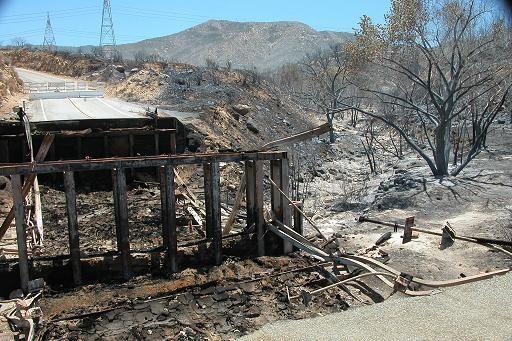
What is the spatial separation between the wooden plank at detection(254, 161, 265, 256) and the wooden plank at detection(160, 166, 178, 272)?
1782 millimetres

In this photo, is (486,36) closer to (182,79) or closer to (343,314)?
(343,314)

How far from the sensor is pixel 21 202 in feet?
29.5

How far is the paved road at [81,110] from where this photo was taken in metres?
20.0

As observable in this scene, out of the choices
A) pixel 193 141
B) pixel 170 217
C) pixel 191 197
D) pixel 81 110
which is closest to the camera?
pixel 170 217

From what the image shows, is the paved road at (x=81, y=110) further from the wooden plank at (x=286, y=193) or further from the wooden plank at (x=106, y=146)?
the wooden plank at (x=286, y=193)

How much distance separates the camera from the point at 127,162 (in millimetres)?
9633

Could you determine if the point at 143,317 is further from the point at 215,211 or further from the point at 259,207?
the point at 259,207

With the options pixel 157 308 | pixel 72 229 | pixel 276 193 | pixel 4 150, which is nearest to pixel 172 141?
pixel 4 150

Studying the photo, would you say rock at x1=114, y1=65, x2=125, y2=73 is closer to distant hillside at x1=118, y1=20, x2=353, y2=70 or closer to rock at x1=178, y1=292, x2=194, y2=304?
rock at x1=178, y1=292, x2=194, y2=304

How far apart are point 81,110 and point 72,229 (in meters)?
14.0

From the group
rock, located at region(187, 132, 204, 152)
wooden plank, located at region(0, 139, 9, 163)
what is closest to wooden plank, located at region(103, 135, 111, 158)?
wooden plank, located at region(0, 139, 9, 163)

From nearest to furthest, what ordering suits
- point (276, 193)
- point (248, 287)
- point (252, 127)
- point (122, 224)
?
point (248, 287) → point (122, 224) → point (276, 193) → point (252, 127)

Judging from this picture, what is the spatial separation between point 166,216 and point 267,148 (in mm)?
2572

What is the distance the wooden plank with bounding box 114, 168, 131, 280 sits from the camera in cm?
948
